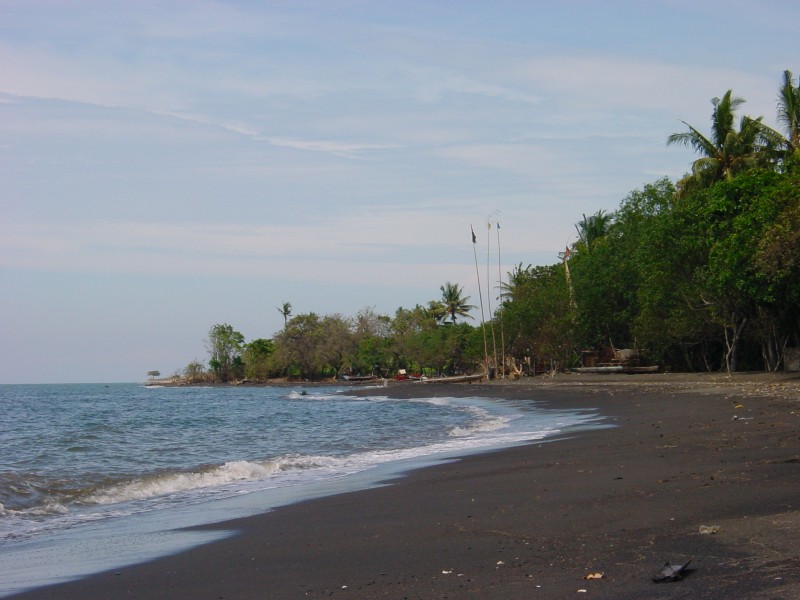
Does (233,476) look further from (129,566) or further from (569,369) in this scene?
(569,369)

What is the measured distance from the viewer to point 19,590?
237 inches

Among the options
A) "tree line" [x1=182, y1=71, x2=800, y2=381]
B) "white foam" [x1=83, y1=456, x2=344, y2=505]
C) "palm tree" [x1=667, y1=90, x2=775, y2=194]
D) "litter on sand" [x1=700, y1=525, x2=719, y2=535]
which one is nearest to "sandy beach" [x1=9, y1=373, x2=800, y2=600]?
"litter on sand" [x1=700, y1=525, x2=719, y2=535]

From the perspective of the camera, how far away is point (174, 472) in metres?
14.2

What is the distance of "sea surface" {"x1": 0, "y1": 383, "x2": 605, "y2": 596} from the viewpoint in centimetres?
792

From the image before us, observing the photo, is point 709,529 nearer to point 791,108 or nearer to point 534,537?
point 534,537

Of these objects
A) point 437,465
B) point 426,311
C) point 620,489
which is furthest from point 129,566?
point 426,311

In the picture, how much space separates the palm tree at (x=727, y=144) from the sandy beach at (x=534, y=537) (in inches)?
1177

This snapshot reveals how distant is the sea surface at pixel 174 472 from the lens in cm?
792

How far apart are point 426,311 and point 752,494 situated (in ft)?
302

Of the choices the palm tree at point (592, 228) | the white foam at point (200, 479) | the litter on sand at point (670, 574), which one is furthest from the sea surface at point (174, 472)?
the palm tree at point (592, 228)

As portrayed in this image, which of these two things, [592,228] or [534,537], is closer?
[534,537]

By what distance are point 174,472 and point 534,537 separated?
31.0 feet

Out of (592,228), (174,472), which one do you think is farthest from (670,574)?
(592,228)

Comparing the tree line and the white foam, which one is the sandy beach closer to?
the white foam
